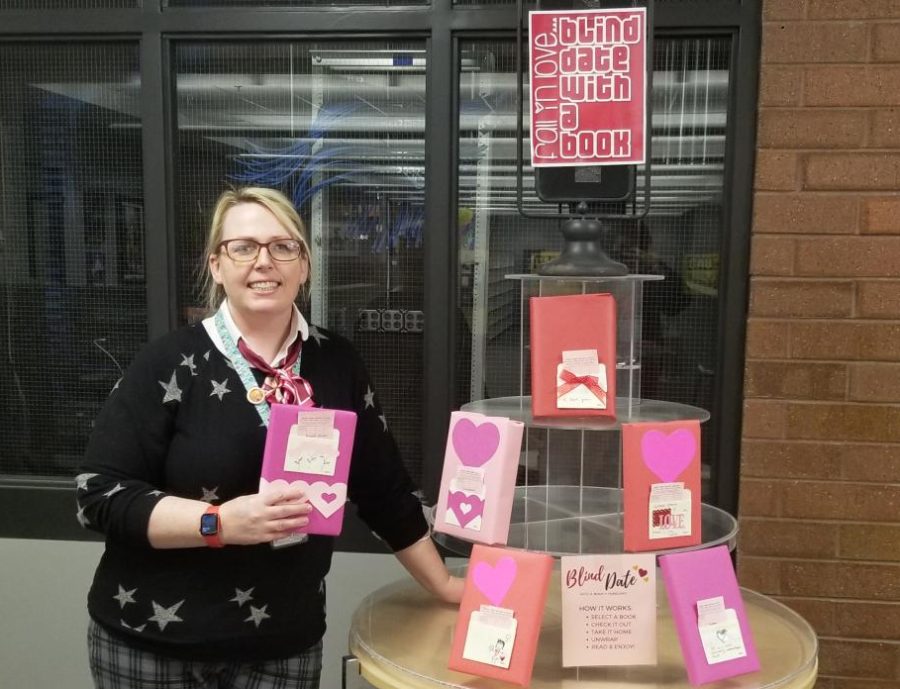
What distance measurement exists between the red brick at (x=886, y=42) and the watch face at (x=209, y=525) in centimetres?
193

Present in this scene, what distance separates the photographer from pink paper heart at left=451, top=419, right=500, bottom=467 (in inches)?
58.5

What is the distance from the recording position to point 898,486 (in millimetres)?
2117

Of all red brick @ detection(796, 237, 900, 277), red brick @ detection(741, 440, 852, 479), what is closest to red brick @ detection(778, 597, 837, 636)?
red brick @ detection(741, 440, 852, 479)

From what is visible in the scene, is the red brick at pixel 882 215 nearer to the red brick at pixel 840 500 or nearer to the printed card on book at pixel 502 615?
the red brick at pixel 840 500

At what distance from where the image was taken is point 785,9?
6.82 ft

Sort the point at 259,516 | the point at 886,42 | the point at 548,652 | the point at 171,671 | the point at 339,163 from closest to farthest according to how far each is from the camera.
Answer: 1. the point at 259,516
2. the point at 171,671
3. the point at 548,652
4. the point at 886,42
5. the point at 339,163

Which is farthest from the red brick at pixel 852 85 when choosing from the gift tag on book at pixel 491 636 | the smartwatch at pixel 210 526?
the smartwatch at pixel 210 526

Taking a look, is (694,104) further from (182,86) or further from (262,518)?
(262,518)

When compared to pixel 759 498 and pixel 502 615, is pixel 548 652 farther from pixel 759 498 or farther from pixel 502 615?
pixel 759 498

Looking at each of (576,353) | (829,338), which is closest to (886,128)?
(829,338)

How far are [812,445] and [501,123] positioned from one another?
1.24 metres

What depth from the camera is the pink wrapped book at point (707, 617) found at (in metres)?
1.40

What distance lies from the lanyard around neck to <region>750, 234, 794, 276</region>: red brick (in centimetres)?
130

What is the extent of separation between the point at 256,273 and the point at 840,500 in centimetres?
164
